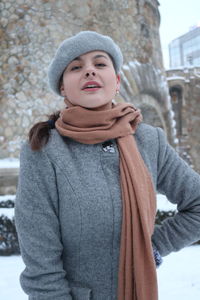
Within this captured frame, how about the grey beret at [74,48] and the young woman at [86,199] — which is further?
the grey beret at [74,48]

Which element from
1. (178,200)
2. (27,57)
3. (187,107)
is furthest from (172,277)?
(187,107)

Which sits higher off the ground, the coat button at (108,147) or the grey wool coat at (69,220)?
the coat button at (108,147)

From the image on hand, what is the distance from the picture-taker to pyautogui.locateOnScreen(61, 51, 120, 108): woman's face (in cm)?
101

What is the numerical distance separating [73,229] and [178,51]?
32.7 metres

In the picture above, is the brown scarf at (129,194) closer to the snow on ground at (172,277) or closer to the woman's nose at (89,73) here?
the woman's nose at (89,73)

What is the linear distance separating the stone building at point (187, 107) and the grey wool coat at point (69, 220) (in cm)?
1082

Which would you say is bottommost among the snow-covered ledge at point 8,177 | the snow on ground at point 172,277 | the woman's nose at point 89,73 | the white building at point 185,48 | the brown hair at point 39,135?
the snow on ground at point 172,277

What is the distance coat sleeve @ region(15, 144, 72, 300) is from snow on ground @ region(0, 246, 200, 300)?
5.07 ft

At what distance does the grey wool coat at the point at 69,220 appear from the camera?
892mm

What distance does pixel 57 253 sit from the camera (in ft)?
2.99

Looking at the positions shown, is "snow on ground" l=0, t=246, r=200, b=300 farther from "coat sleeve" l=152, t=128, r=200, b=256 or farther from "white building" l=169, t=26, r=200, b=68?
"white building" l=169, t=26, r=200, b=68

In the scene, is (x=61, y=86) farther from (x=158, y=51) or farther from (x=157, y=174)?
(x=158, y=51)

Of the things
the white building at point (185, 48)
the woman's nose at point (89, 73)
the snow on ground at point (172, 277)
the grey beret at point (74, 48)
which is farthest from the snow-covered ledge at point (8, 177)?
the white building at point (185, 48)

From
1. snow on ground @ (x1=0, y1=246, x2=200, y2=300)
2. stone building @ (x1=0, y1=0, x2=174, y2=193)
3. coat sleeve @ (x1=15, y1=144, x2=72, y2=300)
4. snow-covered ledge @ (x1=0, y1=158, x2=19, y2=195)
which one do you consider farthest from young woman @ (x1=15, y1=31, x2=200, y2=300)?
stone building @ (x1=0, y1=0, x2=174, y2=193)
